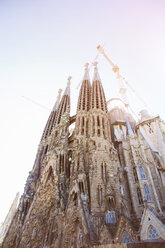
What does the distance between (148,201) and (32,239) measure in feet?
46.3

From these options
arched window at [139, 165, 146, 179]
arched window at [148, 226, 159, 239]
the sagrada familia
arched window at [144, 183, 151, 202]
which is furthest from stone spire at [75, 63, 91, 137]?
arched window at [148, 226, 159, 239]

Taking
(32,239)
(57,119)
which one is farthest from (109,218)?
(57,119)

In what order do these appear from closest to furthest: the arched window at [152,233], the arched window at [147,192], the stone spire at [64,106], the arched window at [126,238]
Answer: the arched window at [126,238], the arched window at [152,233], the arched window at [147,192], the stone spire at [64,106]

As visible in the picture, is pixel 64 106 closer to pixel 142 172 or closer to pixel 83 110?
pixel 83 110

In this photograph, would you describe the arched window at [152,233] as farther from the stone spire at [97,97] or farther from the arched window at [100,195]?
the stone spire at [97,97]

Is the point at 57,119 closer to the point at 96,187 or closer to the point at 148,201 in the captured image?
the point at 96,187

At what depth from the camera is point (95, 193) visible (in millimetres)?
18891

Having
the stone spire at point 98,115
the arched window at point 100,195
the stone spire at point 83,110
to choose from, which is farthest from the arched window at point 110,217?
the stone spire at point 83,110

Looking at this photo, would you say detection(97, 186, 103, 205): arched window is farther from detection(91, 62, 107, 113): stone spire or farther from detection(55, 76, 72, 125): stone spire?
detection(55, 76, 72, 125): stone spire

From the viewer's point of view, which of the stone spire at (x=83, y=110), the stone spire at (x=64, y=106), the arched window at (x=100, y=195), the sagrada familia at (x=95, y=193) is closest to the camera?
the sagrada familia at (x=95, y=193)

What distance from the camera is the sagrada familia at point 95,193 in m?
16.2

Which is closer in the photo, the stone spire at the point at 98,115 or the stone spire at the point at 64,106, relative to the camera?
the stone spire at the point at 98,115

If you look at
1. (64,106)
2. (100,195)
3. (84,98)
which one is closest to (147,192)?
(100,195)

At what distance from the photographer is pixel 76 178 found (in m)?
20.8
